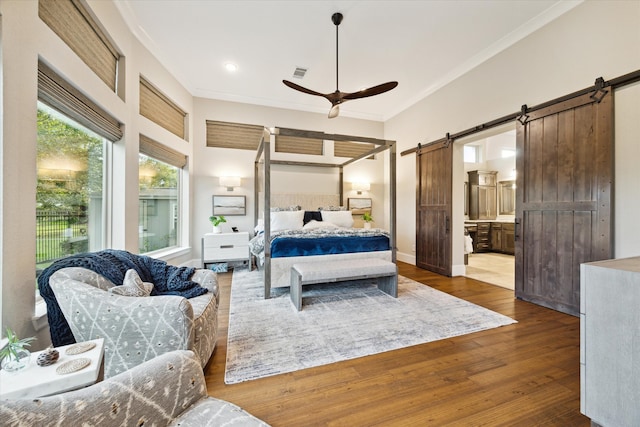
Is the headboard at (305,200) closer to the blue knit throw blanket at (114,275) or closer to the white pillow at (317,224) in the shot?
the white pillow at (317,224)

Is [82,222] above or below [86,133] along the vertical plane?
below

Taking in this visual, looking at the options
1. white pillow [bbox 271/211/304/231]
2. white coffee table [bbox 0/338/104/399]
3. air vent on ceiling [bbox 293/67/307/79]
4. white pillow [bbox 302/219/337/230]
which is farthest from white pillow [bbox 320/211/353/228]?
white coffee table [bbox 0/338/104/399]

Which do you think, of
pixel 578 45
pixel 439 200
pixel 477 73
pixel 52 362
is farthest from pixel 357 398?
pixel 477 73

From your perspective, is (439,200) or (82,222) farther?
(439,200)

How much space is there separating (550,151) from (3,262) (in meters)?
5.02

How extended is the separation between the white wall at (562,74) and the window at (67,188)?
5131mm

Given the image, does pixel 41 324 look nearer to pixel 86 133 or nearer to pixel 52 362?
pixel 52 362

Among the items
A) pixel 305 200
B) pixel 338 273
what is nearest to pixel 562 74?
pixel 338 273

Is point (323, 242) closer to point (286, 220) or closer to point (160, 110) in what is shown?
point (286, 220)

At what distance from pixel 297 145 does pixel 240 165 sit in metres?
1.36

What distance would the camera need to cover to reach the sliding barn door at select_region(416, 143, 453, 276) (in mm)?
4371

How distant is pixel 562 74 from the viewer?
286 centimetres

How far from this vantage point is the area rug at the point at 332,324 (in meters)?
1.98

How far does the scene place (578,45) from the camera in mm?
2721
